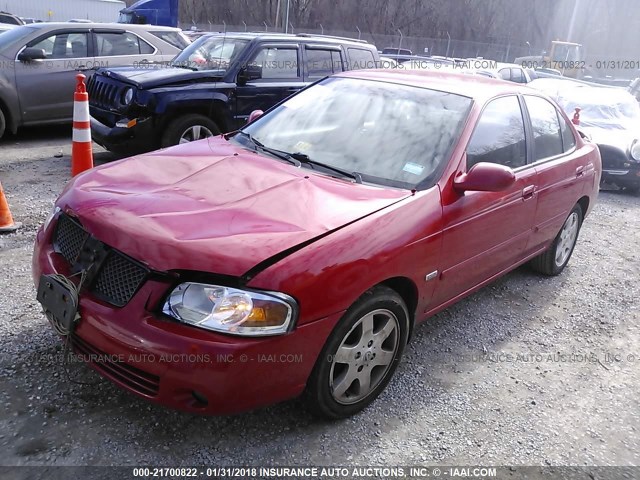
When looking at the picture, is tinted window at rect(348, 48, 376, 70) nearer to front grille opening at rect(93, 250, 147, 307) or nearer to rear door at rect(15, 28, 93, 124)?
rear door at rect(15, 28, 93, 124)

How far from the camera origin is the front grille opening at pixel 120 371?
222 cm

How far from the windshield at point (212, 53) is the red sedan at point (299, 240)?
3.55 meters

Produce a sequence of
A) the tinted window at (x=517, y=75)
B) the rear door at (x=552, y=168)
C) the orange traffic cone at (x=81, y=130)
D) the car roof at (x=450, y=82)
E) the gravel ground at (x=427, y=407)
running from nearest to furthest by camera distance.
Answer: the gravel ground at (x=427, y=407) → the car roof at (x=450, y=82) → the rear door at (x=552, y=168) → the orange traffic cone at (x=81, y=130) → the tinted window at (x=517, y=75)

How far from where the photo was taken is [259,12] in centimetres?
5350

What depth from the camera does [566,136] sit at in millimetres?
4484

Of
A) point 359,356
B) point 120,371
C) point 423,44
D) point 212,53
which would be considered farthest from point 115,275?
point 423,44

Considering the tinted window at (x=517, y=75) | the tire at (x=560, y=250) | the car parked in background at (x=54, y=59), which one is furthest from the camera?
the tinted window at (x=517, y=75)

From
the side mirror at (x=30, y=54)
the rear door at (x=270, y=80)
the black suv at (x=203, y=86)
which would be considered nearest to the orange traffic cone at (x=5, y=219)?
the black suv at (x=203, y=86)

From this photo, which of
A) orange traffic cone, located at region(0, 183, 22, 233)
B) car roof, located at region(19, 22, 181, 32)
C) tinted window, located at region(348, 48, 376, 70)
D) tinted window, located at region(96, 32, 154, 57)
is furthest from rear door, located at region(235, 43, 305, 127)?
orange traffic cone, located at region(0, 183, 22, 233)

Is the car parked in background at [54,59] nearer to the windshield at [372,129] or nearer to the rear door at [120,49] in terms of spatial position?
the rear door at [120,49]

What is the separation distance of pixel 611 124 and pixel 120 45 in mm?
8523

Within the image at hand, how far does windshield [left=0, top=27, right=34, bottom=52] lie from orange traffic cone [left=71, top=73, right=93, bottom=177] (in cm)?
313

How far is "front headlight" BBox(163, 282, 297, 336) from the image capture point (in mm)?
2168

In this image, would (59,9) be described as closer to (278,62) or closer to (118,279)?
(278,62)
